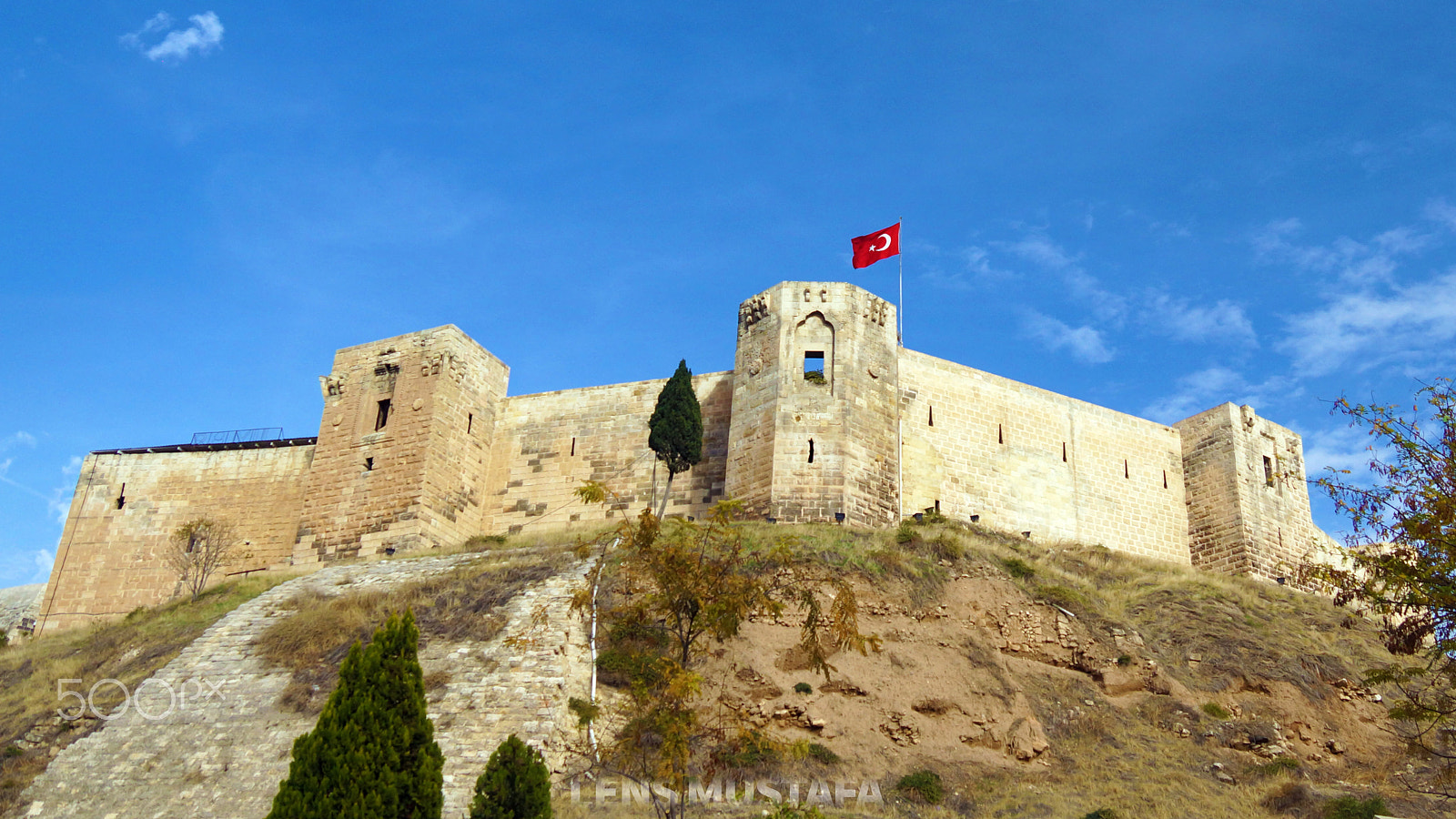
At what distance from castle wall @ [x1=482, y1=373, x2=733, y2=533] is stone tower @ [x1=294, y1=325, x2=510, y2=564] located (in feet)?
2.24

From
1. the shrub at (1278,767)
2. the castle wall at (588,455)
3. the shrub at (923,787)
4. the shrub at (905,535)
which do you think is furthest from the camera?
the castle wall at (588,455)

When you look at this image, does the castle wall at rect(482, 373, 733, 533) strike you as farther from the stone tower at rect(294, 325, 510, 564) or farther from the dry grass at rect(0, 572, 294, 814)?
the dry grass at rect(0, 572, 294, 814)

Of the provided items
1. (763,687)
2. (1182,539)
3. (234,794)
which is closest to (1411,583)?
(763,687)

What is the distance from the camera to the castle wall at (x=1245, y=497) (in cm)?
3309

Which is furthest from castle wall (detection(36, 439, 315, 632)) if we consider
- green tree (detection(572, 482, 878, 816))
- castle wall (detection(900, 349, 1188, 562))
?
green tree (detection(572, 482, 878, 816))

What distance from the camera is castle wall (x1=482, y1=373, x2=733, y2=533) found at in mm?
31688

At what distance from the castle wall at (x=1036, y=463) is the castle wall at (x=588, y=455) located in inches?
198

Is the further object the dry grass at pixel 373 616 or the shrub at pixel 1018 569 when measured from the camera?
the shrub at pixel 1018 569

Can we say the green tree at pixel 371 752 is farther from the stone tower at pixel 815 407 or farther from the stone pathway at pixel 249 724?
the stone tower at pixel 815 407

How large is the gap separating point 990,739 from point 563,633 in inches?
296

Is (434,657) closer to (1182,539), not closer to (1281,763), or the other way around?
(1281,763)

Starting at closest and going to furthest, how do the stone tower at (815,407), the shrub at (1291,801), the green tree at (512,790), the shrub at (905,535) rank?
the green tree at (512,790) → the shrub at (1291,801) → the shrub at (905,535) → the stone tower at (815,407)

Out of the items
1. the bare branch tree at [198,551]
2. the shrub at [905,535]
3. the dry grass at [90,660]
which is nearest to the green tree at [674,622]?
the shrub at [905,535]

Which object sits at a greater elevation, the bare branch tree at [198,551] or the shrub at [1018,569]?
the bare branch tree at [198,551]
